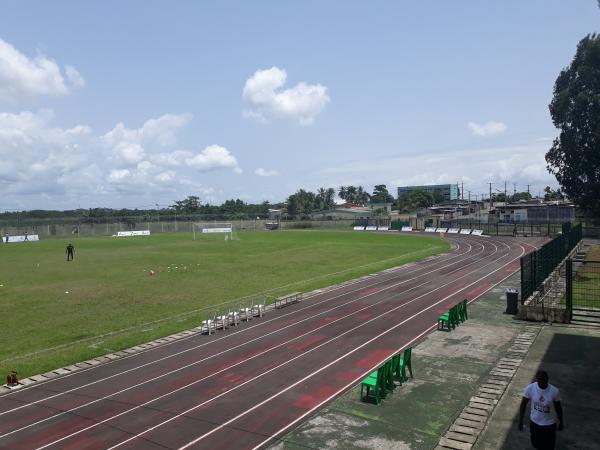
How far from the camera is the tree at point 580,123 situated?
35594mm

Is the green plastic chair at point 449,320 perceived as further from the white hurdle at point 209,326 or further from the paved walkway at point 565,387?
the white hurdle at point 209,326

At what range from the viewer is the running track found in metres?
12.3

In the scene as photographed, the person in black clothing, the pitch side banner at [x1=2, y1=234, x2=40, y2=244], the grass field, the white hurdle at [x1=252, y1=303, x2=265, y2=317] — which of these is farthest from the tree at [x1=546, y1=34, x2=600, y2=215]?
the pitch side banner at [x1=2, y1=234, x2=40, y2=244]

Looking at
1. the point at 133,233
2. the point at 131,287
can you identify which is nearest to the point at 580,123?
the point at 131,287

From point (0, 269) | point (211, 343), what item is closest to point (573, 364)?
point (211, 343)

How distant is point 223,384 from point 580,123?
3447cm

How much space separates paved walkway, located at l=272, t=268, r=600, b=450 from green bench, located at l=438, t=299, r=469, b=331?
67 centimetres

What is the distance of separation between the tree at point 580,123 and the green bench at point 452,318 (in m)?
20.7

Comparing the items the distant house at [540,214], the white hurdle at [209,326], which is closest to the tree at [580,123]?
the white hurdle at [209,326]

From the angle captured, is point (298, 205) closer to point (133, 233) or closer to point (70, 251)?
point (133, 233)

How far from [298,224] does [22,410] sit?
110578 mm

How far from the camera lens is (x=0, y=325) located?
78.9ft

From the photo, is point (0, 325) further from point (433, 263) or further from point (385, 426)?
point (433, 263)

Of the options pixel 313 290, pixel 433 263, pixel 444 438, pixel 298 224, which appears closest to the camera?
pixel 444 438
